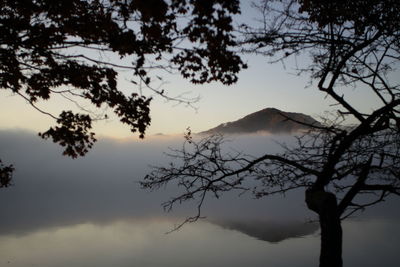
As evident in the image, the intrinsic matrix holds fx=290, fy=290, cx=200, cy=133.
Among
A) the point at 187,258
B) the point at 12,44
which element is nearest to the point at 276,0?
the point at 12,44

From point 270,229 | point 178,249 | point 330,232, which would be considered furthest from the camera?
point 270,229

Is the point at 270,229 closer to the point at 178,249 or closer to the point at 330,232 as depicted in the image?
the point at 178,249

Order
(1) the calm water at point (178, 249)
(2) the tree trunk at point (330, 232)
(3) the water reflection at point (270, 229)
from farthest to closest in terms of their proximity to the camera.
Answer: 1. (3) the water reflection at point (270, 229)
2. (1) the calm water at point (178, 249)
3. (2) the tree trunk at point (330, 232)

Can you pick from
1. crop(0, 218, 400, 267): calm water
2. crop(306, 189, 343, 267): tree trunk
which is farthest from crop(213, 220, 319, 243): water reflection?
crop(306, 189, 343, 267): tree trunk

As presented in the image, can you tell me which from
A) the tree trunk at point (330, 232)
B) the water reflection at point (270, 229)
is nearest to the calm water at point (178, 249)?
the water reflection at point (270, 229)

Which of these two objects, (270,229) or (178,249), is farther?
(270,229)

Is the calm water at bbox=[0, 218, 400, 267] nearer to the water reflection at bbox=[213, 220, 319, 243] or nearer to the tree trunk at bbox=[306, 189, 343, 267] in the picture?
the water reflection at bbox=[213, 220, 319, 243]

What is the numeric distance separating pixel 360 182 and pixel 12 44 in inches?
239

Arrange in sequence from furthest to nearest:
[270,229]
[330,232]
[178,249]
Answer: [270,229], [178,249], [330,232]

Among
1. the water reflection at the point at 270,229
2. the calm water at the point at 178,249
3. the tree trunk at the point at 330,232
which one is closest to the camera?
the tree trunk at the point at 330,232

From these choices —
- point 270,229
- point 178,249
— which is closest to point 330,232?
point 178,249

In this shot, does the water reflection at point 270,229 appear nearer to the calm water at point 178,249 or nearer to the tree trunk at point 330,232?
the calm water at point 178,249

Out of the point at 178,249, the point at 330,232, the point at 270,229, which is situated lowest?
the point at 178,249

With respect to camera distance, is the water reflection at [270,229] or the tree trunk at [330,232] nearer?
the tree trunk at [330,232]
